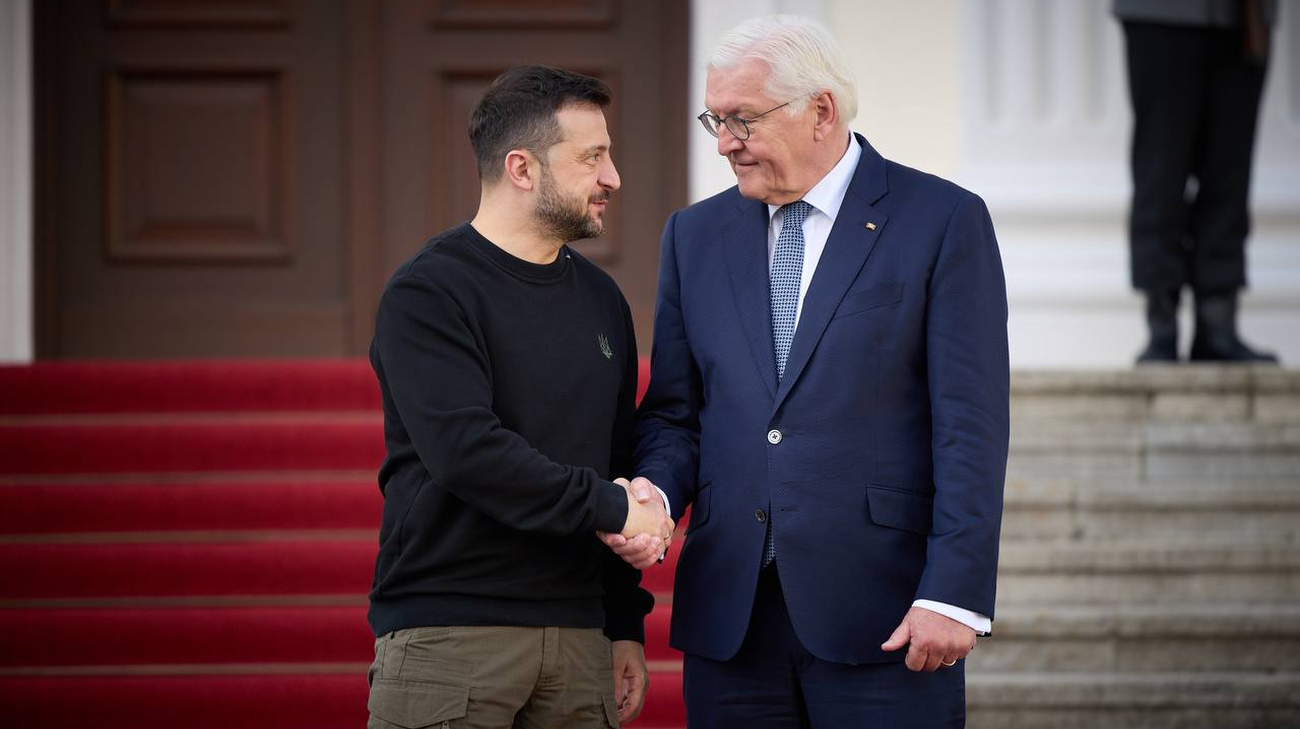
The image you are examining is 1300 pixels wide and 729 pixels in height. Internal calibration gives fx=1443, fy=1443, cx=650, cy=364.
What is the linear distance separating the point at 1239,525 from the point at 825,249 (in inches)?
86.4

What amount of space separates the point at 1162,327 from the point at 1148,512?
2.65ft

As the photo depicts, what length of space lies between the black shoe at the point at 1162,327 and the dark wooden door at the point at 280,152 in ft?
6.67

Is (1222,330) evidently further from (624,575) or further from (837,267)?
(624,575)

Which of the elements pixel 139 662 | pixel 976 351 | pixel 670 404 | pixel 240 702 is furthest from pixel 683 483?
pixel 139 662

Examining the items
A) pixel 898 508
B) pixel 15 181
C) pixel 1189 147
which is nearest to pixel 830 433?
pixel 898 508

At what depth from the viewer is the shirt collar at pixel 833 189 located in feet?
7.98

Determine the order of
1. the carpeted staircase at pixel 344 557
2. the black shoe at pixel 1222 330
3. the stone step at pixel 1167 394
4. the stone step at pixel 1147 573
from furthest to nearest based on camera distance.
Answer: the black shoe at pixel 1222 330 → the stone step at pixel 1167 394 → the stone step at pixel 1147 573 → the carpeted staircase at pixel 344 557

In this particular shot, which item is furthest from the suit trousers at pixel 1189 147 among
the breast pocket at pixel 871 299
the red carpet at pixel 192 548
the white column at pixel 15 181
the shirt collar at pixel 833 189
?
the white column at pixel 15 181

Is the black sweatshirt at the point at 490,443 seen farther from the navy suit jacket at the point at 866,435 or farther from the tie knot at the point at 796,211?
the tie knot at the point at 796,211

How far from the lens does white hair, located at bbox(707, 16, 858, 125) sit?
237cm

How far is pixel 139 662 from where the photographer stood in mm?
3865

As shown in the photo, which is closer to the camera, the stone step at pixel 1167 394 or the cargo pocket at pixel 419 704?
the cargo pocket at pixel 419 704

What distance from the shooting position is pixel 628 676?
2496 mm

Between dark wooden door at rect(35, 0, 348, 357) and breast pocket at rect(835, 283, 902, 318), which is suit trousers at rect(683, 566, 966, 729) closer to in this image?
breast pocket at rect(835, 283, 902, 318)
